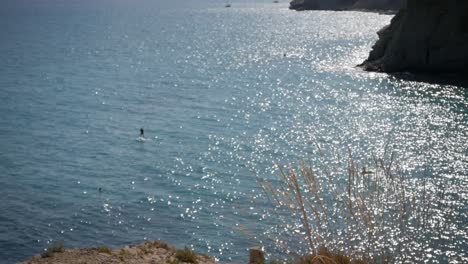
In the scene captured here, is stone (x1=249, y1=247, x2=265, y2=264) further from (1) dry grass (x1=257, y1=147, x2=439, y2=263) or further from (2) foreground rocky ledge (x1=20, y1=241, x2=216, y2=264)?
(2) foreground rocky ledge (x1=20, y1=241, x2=216, y2=264)

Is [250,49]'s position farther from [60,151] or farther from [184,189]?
[184,189]

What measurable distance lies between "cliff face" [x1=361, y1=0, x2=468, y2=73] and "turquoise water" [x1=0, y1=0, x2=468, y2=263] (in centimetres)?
319

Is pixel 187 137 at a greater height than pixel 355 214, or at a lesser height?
lesser

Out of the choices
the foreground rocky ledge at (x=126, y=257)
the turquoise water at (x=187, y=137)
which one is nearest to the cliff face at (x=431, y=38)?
the turquoise water at (x=187, y=137)

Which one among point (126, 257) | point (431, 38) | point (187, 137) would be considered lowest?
point (187, 137)

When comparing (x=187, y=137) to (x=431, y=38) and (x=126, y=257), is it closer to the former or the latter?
(x=126, y=257)

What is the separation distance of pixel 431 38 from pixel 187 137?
3409 cm

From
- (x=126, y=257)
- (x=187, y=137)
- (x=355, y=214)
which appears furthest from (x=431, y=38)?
(x=355, y=214)

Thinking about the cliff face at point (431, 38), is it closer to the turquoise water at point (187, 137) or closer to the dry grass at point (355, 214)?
the turquoise water at point (187, 137)

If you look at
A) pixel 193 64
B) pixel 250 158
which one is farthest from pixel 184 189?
pixel 193 64

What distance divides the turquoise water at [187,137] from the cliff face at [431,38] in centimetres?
319

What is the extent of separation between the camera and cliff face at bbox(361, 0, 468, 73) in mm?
63219

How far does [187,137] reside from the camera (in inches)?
1780

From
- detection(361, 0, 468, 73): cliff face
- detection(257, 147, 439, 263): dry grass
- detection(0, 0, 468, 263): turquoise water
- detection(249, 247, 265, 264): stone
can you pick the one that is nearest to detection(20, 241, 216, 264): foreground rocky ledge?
detection(0, 0, 468, 263): turquoise water
